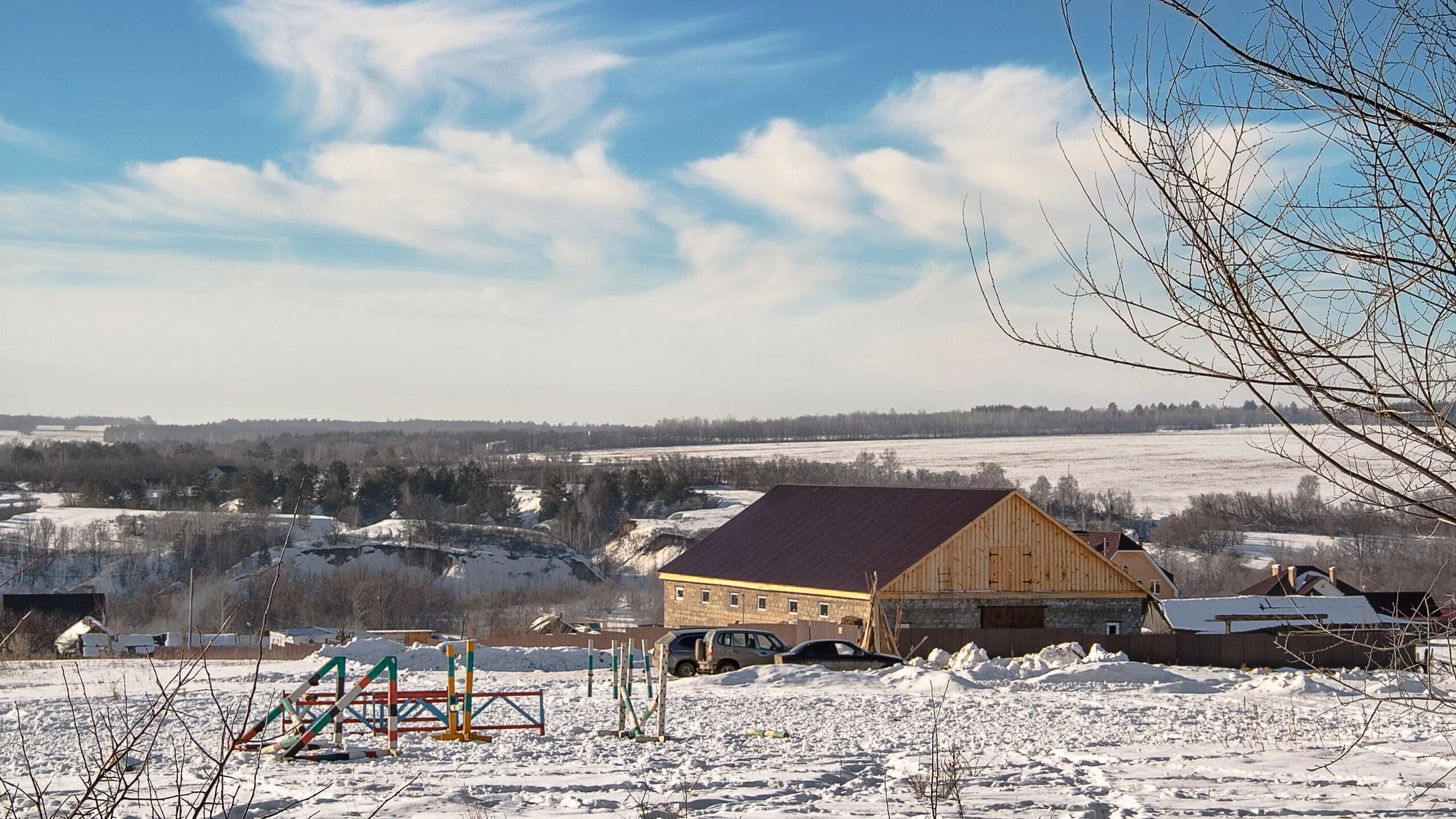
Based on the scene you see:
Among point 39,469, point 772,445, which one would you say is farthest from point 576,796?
point 772,445

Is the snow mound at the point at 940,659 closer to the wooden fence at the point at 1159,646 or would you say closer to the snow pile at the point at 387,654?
the wooden fence at the point at 1159,646

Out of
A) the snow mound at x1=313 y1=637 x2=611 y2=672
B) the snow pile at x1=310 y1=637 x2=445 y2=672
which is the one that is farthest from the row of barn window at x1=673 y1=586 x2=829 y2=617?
the snow pile at x1=310 y1=637 x2=445 y2=672

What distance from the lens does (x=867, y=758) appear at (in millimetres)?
13836

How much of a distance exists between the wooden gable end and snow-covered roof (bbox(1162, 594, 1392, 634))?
393 inches

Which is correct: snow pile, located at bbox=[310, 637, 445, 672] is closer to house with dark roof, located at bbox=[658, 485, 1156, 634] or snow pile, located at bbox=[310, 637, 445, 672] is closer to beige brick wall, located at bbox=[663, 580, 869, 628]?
beige brick wall, located at bbox=[663, 580, 869, 628]

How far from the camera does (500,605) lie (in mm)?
73562

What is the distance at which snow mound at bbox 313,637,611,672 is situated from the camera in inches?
1211

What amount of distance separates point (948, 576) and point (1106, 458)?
13109cm

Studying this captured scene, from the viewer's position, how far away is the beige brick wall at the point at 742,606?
122ft

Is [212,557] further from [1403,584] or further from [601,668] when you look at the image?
[1403,584]

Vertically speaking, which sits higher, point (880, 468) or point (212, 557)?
point (880, 468)

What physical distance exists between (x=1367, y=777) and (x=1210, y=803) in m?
2.42

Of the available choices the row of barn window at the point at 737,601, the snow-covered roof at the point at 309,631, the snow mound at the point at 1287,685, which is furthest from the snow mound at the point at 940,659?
the snow-covered roof at the point at 309,631

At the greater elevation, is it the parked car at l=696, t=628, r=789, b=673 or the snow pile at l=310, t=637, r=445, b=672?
the parked car at l=696, t=628, r=789, b=673
